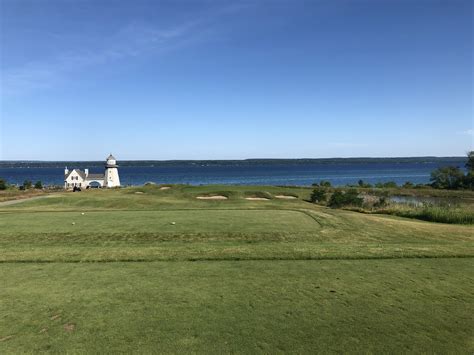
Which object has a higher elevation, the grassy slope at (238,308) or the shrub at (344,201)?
the grassy slope at (238,308)

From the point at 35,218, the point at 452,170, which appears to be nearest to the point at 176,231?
the point at 35,218

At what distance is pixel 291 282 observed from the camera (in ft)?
24.3

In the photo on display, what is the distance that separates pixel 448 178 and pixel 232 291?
61.3 metres

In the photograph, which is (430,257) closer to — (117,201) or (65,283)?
(65,283)

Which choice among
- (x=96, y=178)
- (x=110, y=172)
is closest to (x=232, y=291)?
(x=110, y=172)

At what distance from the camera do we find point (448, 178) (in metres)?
57.8

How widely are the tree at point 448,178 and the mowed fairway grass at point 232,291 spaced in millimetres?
49491

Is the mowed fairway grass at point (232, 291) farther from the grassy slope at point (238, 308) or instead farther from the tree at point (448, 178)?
the tree at point (448, 178)

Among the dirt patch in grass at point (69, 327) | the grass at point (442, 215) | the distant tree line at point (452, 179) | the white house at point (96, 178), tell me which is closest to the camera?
the dirt patch in grass at point (69, 327)

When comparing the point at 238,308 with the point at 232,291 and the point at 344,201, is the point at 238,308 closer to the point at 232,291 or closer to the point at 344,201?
the point at 232,291

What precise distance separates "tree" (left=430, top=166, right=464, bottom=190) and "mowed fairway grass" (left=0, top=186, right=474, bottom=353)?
49.5 meters

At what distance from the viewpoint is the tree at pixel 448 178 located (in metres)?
56.1

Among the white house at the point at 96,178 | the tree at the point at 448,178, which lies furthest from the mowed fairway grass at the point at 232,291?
the tree at the point at 448,178

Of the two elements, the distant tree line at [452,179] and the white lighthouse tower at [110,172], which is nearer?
the distant tree line at [452,179]
